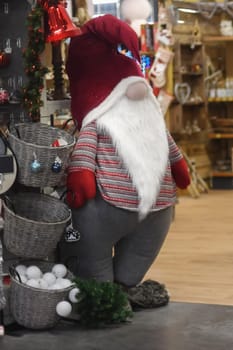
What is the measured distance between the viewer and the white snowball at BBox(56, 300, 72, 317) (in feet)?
11.6

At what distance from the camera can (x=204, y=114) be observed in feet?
30.5

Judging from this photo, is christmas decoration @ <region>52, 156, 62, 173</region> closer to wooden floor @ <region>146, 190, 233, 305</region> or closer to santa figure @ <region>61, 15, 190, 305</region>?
santa figure @ <region>61, 15, 190, 305</region>

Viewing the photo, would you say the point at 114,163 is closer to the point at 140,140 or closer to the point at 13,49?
the point at 140,140

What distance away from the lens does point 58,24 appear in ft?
12.6

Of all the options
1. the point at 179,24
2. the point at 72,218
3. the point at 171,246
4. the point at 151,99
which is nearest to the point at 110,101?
the point at 151,99

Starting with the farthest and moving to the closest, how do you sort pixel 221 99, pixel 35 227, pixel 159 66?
1. pixel 221 99
2. pixel 159 66
3. pixel 35 227

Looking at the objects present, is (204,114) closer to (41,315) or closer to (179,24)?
(179,24)

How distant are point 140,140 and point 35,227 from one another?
28.0 inches

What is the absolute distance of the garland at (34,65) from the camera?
3.82 metres

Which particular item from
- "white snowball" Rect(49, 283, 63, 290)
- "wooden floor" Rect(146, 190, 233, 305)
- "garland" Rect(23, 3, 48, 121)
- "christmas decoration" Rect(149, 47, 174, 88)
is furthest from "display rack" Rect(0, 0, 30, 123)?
"christmas decoration" Rect(149, 47, 174, 88)

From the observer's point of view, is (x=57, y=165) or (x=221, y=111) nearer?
(x=57, y=165)

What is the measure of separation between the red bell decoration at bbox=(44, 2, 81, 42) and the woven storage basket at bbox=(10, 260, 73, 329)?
3.89 feet

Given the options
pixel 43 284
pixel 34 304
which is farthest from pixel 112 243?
pixel 34 304

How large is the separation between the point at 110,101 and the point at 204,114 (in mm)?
5555
